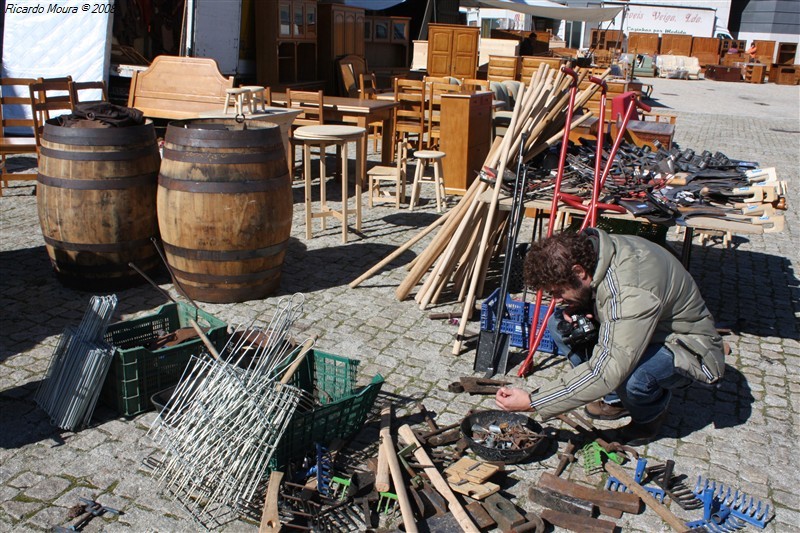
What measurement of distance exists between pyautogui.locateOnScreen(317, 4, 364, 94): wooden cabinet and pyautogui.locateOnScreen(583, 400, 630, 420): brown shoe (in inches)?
494

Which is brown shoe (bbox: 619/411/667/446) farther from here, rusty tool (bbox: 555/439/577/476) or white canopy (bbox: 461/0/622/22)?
white canopy (bbox: 461/0/622/22)

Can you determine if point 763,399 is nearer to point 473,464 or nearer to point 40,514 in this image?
point 473,464

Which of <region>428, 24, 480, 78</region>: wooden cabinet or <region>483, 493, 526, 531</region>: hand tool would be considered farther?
<region>428, 24, 480, 78</region>: wooden cabinet

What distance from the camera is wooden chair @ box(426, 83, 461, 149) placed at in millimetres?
10953

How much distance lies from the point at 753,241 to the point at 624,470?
18.4 feet

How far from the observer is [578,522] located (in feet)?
11.2

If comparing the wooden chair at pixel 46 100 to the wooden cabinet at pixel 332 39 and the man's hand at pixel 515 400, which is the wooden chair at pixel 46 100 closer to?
the wooden cabinet at pixel 332 39

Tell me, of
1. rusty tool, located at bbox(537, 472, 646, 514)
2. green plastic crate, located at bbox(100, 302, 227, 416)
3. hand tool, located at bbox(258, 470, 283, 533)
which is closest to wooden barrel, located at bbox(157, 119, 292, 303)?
green plastic crate, located at bbox(100, 302, 227, 416)

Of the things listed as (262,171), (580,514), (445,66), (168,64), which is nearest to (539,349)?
(580,514)

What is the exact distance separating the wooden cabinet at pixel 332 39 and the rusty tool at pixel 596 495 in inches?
522

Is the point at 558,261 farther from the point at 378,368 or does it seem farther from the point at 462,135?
the point at 462,135

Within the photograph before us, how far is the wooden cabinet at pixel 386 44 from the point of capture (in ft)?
61.2

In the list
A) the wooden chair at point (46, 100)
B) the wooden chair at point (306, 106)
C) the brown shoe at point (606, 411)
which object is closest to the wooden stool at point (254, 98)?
the wooden chair at point (306, 106)

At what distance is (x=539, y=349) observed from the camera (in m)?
5.31
